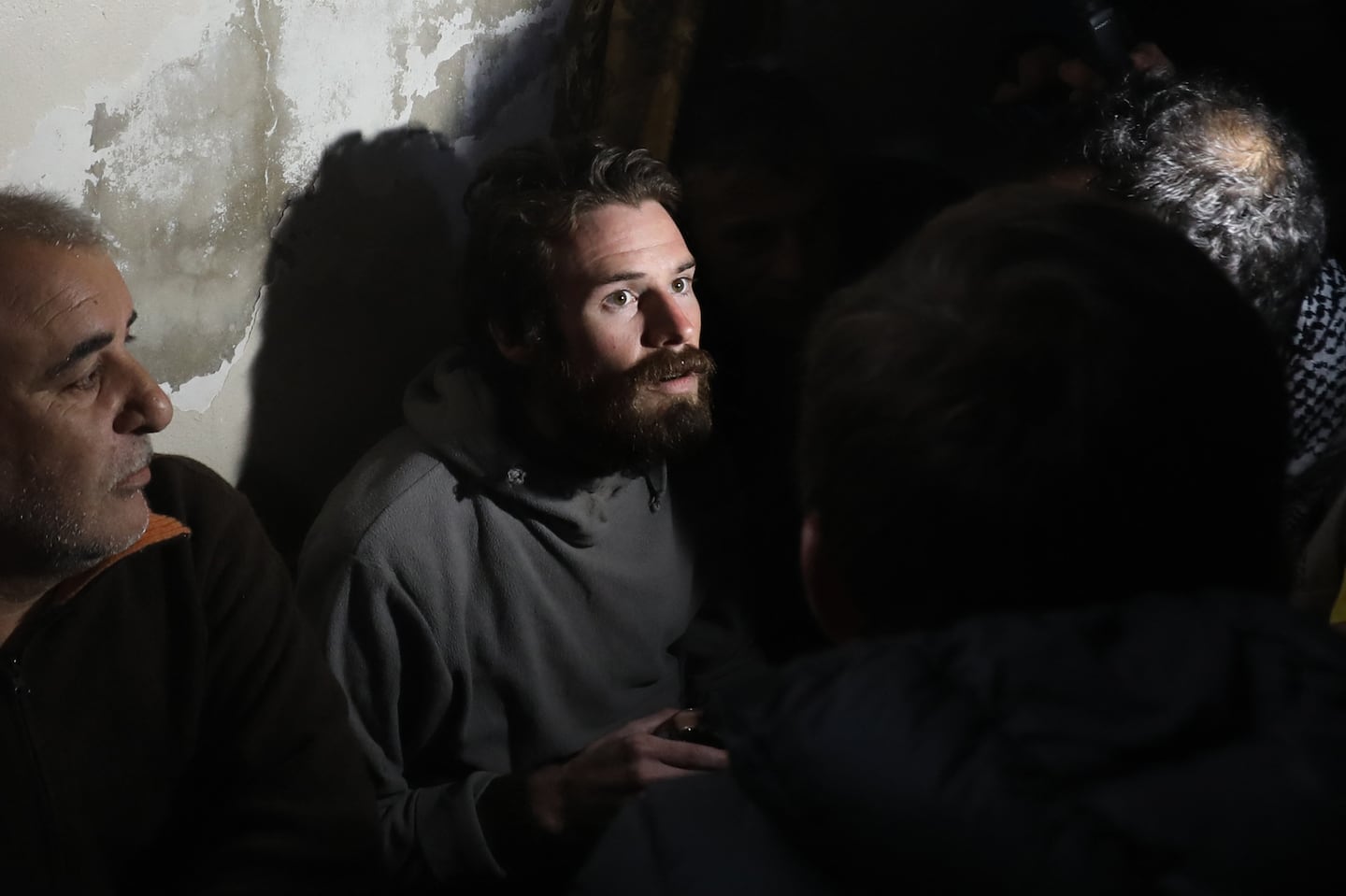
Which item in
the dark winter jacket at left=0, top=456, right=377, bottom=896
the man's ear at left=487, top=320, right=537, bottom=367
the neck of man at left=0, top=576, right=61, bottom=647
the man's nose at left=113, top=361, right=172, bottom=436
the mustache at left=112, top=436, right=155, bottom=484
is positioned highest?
the man's ear at left=487, top=320, right=537, bottom=367

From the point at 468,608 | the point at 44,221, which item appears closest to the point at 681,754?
the point at 468,608

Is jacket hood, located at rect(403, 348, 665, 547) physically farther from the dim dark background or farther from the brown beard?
the dim dark background

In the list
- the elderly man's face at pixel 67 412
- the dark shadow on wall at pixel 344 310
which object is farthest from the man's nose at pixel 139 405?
the dark shadow on wall at pixel 344 310

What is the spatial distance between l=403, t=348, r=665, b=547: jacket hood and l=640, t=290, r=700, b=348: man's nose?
233 millimetres

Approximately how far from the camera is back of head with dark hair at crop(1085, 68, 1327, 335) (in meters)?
1.69

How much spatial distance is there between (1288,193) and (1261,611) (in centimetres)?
132

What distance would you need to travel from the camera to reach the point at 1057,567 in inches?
27.5

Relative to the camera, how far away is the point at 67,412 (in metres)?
1.24

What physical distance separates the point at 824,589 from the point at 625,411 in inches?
40.1

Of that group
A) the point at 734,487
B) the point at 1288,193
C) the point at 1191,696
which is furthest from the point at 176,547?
the point at 1288,193

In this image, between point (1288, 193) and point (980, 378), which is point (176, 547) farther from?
point (1288, 193)

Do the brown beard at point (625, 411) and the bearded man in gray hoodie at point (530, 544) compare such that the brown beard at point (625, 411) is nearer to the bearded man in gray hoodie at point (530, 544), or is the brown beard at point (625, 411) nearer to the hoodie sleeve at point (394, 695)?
the bearded man in gray hoodie at point (530, 544)

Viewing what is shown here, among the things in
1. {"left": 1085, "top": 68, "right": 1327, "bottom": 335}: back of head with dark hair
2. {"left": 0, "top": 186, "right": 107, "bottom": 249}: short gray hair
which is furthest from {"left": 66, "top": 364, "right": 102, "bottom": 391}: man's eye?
{"left": 1085, "top": 68, "right": 1327, "bottom": 335}: back of head with dark hair

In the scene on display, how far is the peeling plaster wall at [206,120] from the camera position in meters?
1.33
